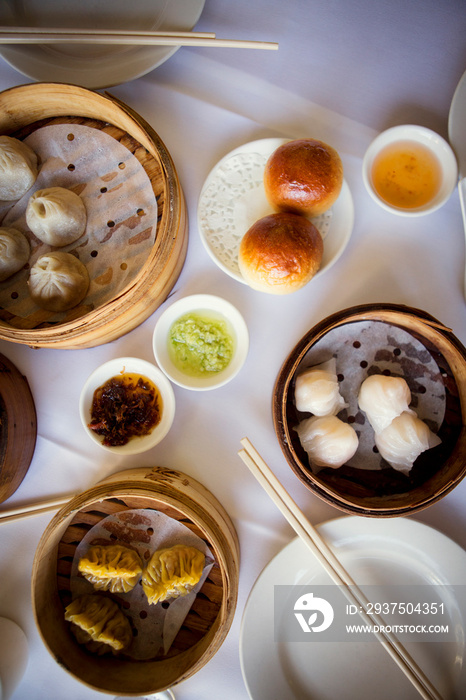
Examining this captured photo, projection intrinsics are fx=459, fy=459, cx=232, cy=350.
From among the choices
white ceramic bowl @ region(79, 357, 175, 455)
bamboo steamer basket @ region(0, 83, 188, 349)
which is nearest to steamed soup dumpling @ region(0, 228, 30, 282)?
bamboo steamer basket @ region(0, 83, 188, 349)

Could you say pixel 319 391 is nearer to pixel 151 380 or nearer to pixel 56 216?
pixel 151 380

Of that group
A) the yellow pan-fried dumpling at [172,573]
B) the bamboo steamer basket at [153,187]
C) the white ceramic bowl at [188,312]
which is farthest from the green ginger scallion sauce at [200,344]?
A: the yellow pan-fried dumpling at [172,573]

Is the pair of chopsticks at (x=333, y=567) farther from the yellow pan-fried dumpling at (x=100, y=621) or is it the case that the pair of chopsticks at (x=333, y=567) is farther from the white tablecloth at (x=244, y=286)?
the yellow pan-fried dumpling at (x=100, y=621)

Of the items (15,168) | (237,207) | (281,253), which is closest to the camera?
(281,253)

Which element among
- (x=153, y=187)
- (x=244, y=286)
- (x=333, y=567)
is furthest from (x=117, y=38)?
(x=333, y=567)

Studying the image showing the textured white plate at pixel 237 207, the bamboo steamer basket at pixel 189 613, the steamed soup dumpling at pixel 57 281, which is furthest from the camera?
the textured white plate at pixel 237 207

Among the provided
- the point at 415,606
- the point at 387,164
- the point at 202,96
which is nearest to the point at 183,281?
the point at 202,96
